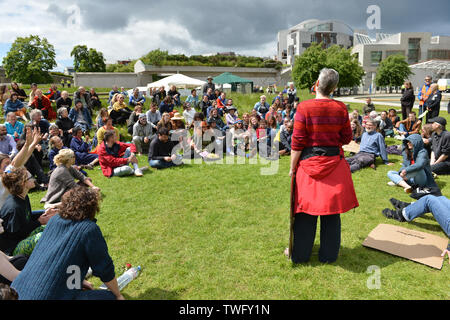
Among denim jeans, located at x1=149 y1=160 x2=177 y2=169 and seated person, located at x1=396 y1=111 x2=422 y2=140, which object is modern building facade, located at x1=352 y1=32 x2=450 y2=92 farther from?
denim jeans, located at x1=149 y1=160 x2=177 y2=169

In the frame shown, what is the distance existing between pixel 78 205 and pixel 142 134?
825 centimetres

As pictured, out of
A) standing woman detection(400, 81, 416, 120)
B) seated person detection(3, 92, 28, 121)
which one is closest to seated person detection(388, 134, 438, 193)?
standing woman detection(400, 81, 416, 120)

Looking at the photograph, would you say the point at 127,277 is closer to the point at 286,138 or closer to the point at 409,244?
the point at 409,244

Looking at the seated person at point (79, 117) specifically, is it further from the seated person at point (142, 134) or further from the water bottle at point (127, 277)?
the water bottle at point (127, 277)

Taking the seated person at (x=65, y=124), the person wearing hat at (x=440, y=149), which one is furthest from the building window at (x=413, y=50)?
the seated person at (x=65, y=124)

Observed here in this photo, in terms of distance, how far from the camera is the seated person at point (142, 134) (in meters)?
10.5

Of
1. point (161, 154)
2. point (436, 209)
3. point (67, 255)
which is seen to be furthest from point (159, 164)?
point (436, 209)

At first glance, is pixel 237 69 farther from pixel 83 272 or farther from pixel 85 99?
pixel 83 272

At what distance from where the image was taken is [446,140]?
7223mm

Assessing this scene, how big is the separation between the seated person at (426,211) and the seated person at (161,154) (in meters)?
5.81

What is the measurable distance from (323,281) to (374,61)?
280ft

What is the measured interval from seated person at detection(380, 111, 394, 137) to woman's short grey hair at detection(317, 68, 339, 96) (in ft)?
30.8

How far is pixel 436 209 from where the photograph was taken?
4.37 m
